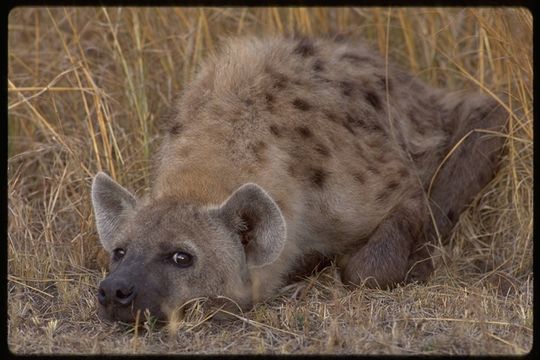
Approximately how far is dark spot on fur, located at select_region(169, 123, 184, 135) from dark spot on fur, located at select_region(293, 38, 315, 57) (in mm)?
684

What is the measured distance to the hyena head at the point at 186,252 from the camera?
3273 mm

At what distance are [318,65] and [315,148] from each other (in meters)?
0.52

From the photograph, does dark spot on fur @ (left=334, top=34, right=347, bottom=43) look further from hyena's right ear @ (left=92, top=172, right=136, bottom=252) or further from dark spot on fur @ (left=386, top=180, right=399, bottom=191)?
hyena's right ear @ (left=92, top=172, right=136, bottom=252)

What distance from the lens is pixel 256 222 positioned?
3.55 metres

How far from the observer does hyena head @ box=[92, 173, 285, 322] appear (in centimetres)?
327

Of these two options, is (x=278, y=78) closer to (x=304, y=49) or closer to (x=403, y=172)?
(x=304, y=49)

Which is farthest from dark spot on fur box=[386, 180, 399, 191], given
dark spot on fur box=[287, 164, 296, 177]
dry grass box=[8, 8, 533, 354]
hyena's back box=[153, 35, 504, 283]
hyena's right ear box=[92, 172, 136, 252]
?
Result: hyena's right ear box=[92, 172, 136, 252]

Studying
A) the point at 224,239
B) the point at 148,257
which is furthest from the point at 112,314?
the point at 224,239

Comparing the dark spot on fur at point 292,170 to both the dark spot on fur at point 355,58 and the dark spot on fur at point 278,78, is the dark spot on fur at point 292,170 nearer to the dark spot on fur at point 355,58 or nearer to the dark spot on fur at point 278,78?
the dark spot on fur at point 278,78

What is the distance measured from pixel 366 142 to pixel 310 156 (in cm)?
36

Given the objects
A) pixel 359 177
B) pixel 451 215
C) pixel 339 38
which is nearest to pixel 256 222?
pixel 359 177

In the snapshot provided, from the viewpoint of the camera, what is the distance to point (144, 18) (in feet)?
17.3
